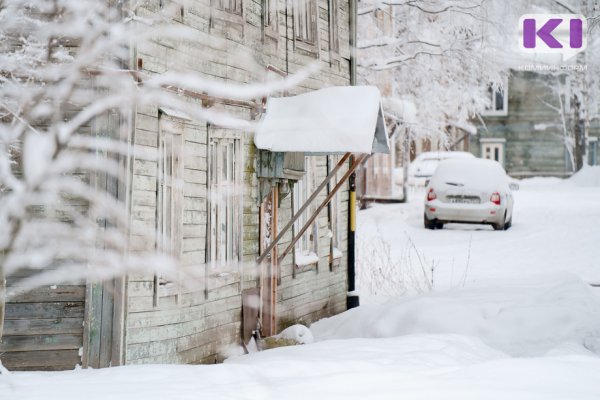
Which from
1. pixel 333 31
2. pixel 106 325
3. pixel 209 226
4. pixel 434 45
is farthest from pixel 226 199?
pixel 434 45

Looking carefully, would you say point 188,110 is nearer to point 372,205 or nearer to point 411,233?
point 411,233

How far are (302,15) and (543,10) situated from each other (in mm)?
9197

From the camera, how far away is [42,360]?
6.66 metres

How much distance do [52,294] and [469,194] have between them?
1342 centimetres

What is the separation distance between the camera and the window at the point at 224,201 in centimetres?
840

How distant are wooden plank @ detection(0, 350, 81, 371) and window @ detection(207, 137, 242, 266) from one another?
6.47 feet

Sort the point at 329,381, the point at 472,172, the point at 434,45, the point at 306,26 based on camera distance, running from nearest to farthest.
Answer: the point at 329,381 → the point at 306,26 → the point at 434,45 → the point at 472,172

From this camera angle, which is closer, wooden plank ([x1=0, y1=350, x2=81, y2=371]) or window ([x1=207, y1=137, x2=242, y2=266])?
wooden plank ([x1=0, y1=350, x2=81, y2=371])

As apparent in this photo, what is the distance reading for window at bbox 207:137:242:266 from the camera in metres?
8.40

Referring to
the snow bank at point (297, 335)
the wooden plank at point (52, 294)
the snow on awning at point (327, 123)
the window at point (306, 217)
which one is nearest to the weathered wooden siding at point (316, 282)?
the window at point (306, 217)

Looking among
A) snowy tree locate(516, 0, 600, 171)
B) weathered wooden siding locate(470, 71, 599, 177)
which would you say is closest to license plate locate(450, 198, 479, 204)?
snowy tree locate(516, 0, 600, 171)

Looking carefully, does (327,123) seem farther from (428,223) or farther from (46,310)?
(428,223)

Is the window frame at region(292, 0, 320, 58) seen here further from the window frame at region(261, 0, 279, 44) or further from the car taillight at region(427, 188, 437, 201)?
the car taillight at region(427, 188, 437, 201)

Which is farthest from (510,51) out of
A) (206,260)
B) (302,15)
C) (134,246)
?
(134,246)
